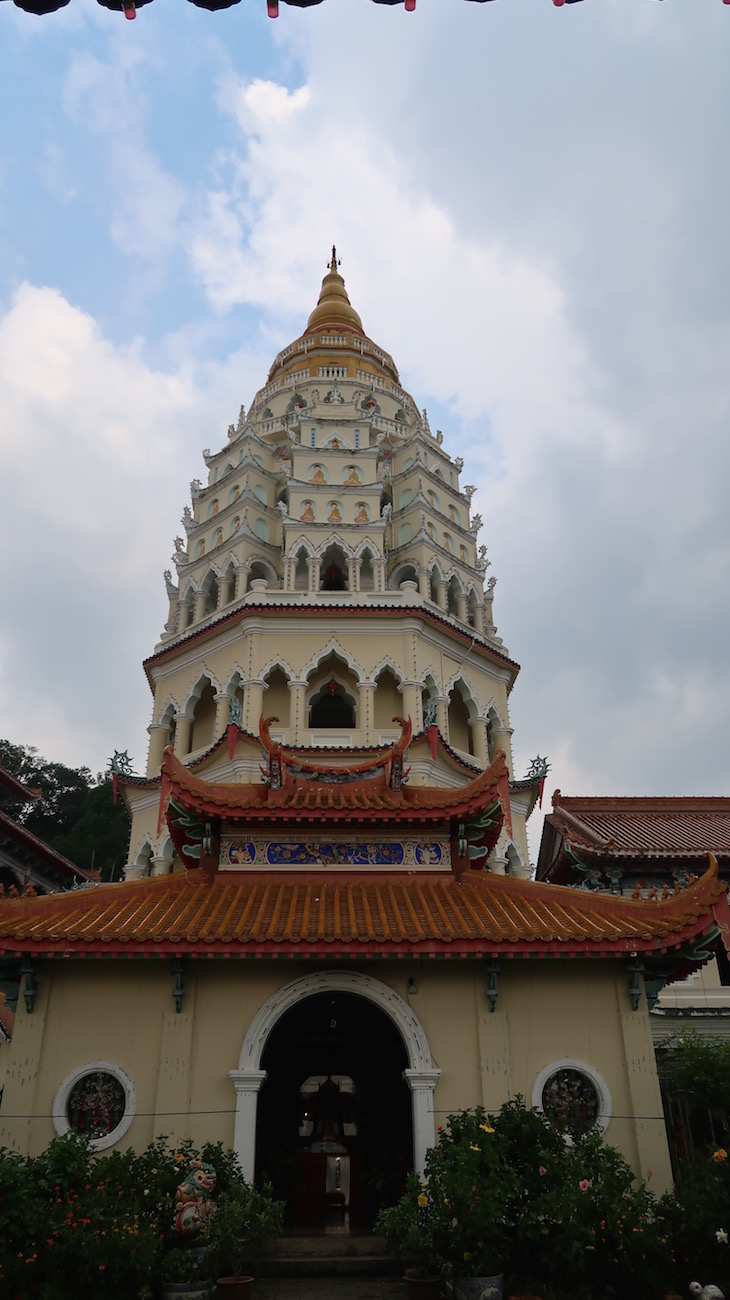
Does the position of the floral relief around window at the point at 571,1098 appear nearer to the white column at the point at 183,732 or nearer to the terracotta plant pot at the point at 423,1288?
the terracotta plant pot at the point at 423,1288

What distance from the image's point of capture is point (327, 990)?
1207 cm

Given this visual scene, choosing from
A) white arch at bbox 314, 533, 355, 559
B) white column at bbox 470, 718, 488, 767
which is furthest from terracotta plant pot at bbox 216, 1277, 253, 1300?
white arch at bbox 314, 533, 355, 559

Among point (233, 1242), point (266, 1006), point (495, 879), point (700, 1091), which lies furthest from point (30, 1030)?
point (700, 1091)

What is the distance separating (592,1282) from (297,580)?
23.4m

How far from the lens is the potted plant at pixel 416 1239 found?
9.20 meters

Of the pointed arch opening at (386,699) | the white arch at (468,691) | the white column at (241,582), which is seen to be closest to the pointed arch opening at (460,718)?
the white arch at (468,691)

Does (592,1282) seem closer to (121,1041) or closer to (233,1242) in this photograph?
(233,1242)

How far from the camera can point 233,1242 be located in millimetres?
9297

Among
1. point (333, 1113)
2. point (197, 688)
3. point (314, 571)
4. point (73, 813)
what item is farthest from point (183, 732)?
point (73, 813)

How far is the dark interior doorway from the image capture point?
46.2 feet

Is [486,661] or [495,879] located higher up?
[486,661]

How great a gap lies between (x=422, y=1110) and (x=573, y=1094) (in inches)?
79.0

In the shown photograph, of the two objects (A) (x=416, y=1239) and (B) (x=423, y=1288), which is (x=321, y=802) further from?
(B) (x=423, y=1288)

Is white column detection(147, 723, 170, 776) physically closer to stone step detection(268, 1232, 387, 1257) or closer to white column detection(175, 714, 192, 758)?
white column detection(175, 714, 192, 758)
